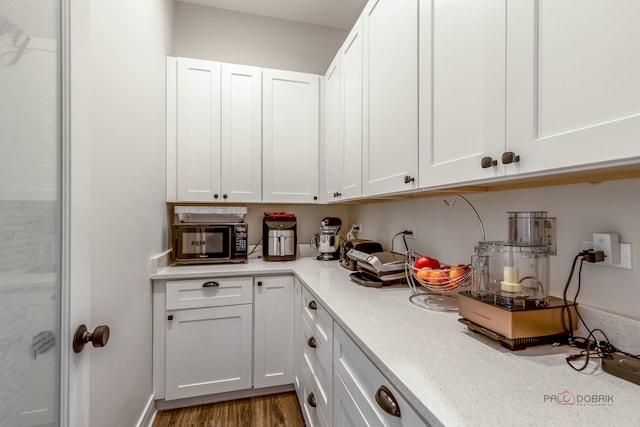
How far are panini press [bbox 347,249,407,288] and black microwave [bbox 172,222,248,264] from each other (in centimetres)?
97

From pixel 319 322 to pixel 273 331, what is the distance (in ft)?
2.38

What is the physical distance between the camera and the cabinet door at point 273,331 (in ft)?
6.49

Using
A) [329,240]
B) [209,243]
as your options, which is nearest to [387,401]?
[329,240]

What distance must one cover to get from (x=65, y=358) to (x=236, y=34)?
2640mm

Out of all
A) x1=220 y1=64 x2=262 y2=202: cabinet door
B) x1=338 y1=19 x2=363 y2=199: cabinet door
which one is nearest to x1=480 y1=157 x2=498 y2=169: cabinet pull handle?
x1=338 y1=19 x2=363 y2=199: cabinet door

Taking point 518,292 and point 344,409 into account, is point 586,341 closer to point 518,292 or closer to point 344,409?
point 518,292

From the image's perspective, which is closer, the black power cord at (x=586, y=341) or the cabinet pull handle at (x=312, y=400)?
the black power cord at (x=586, y=341)

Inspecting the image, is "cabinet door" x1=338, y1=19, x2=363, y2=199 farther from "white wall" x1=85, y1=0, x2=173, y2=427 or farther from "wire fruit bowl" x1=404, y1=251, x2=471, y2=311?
"white wall" x1=85, y1=0, x2=173, y2=427

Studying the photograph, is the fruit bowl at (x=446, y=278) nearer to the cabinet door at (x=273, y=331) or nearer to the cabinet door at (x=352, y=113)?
the cabinet door at (x=352, y=113)

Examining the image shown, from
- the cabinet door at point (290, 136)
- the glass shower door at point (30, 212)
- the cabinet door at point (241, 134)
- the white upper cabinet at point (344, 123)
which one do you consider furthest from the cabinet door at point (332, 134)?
the glass shower door at point (30, 212)

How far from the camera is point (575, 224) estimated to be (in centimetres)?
90

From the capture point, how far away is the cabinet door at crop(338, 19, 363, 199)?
1697 mm

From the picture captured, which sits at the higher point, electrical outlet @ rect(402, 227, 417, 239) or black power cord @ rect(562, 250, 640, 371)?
electrical outlet @ rect(402, 227, 417, 239)

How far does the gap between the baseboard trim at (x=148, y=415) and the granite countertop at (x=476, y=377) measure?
135cm
